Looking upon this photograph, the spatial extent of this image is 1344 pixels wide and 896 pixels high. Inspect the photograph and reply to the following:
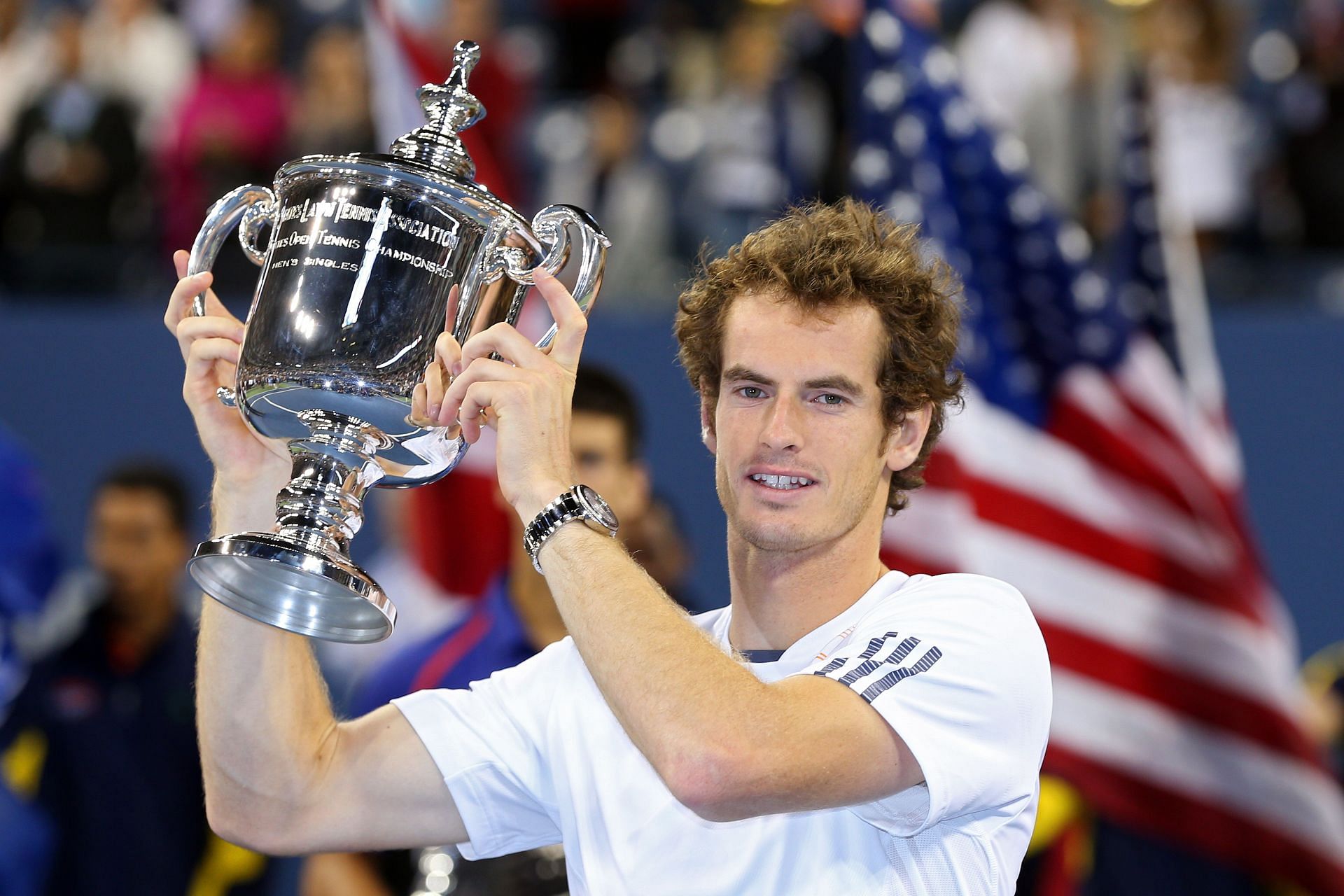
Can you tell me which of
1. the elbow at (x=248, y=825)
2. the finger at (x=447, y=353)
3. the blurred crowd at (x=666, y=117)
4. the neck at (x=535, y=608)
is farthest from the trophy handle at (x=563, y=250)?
the blurred crowd at (x=666, y=117)

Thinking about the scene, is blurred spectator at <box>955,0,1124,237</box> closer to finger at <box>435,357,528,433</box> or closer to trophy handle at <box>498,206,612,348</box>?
trophy handle at <box>498,206,612,348</box>

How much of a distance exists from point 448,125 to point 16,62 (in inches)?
292

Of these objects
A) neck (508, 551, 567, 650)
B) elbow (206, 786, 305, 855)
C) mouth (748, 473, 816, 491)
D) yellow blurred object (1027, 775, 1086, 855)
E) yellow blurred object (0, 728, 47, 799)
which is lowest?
yellow blurred object (1027, 775, 1086, 855)

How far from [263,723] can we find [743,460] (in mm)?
821

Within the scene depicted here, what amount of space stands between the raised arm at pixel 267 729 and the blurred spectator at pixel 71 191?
6.33 m

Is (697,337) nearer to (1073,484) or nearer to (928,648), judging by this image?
(928,648)

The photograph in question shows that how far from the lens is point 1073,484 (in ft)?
18.3

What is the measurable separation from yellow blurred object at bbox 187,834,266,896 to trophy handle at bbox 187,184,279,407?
3.58 m

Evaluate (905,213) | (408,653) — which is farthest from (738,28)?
(408,653)

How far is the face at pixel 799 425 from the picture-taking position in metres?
2.51

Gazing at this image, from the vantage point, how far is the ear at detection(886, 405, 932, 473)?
104 inches

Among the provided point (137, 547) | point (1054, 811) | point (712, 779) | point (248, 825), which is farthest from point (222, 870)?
point (712, 779)

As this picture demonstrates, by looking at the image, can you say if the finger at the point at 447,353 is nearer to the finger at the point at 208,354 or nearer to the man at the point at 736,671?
the man at the point at 736,671

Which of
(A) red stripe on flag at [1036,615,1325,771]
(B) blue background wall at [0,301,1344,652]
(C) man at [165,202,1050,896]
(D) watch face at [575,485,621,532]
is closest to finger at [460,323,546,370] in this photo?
(C) man at [165,202,1050,896]
